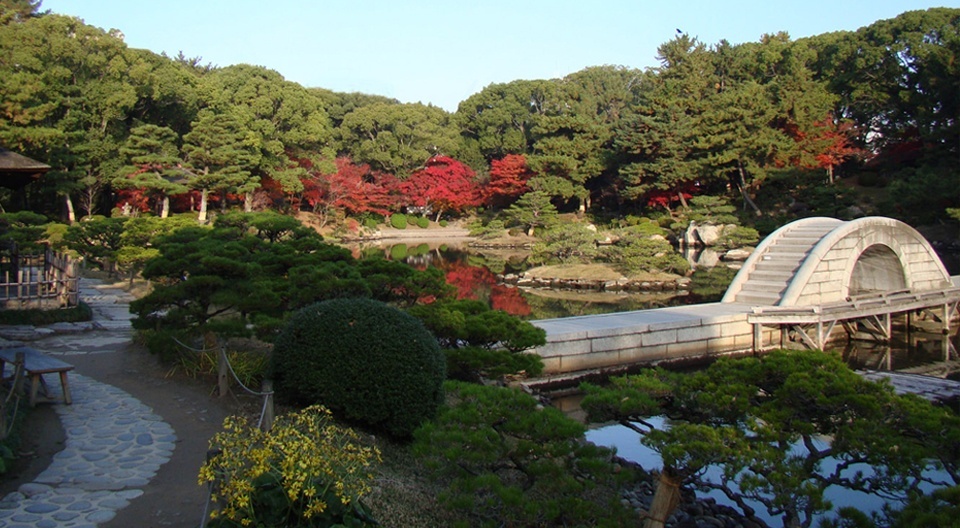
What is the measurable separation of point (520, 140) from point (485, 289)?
1077 inches

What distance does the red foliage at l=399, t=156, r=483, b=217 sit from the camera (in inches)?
1721

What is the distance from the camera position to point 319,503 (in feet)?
12.2

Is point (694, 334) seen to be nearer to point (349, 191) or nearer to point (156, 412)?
point (156, 412)

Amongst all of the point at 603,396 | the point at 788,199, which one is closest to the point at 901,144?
the point at 788,199

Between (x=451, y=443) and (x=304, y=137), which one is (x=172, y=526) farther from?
(x=304, y=137)

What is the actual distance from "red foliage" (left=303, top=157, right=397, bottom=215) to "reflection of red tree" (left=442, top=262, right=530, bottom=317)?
40.3 ft

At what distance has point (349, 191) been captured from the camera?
129 ft

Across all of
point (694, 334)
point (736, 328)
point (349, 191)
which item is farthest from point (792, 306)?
point (349, 191)

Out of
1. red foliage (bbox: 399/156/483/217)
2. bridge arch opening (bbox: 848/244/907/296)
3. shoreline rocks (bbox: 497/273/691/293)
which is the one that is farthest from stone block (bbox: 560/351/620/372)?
red foliage (bbox: 399/156/483/217)

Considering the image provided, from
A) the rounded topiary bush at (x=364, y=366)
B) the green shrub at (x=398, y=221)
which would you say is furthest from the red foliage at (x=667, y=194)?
the rounded topiary bush at (x=364, y=366)

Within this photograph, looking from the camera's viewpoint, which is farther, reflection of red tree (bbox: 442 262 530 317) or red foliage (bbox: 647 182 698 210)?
red foliage (bbox: 647 182 698 210)

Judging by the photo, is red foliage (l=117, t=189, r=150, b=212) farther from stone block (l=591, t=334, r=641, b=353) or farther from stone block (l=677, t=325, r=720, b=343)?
stone block (l=677, t=325, r=720, b=343)

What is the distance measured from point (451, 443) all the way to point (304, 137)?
3305 cm

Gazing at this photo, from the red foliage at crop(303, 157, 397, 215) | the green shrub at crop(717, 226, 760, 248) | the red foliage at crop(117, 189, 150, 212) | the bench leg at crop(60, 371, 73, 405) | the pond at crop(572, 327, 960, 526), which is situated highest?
the red foliage at crop(303, 157, 397, 215)
